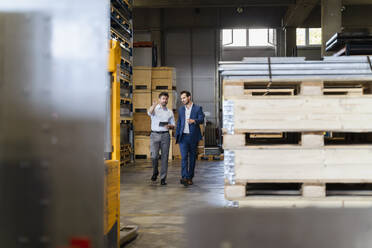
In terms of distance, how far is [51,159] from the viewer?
4.30 feet

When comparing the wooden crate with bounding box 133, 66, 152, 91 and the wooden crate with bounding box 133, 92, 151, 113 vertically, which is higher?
the wooden crate with bounding box 133, 66, 152, 91

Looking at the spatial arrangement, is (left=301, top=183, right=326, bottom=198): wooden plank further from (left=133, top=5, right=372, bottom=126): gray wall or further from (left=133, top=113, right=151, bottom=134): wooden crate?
(left=133, top=5, right=372, bottom=126): gray wall

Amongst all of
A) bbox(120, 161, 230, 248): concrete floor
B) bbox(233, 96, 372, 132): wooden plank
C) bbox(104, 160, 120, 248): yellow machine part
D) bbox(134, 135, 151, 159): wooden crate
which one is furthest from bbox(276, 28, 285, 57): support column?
bbox(104, 160, 120, 248): yellow machine part

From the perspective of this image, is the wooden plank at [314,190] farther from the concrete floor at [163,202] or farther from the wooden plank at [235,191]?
the concrete floor at [163,202]

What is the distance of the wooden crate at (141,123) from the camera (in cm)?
1286

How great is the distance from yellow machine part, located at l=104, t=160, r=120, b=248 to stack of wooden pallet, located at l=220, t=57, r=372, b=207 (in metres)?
0.91

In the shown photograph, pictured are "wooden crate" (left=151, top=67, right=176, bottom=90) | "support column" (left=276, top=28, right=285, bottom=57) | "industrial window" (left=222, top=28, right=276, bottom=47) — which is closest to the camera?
"wooden crate" (left=151, top=67, right=176, bottom=90)

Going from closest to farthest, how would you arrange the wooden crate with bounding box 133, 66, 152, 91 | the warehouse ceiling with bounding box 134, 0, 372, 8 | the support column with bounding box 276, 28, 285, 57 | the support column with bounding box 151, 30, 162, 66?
the wooden crate with bounding box 133, 66, 152, 91
the warehouse ceiling with bounding box 134, 0, 372, 8
the support column with bounding box 151, 30, 162, 66
the support column with bounding box 276, 28, 285, 57

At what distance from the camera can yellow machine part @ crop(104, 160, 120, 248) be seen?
2.69 meters

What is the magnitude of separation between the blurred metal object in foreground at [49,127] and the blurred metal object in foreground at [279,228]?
36cm

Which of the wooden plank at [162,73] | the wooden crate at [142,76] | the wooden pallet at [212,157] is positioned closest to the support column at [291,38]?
the wooden plank at [162,73]

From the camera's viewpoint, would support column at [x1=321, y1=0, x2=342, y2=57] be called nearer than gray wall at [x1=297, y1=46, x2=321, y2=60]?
Yes

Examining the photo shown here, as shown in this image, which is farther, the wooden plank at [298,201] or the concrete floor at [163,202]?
the concrete floor at [163,202]

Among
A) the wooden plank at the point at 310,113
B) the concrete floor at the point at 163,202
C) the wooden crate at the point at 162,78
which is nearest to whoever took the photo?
the wooden plank at the point at 310,113
